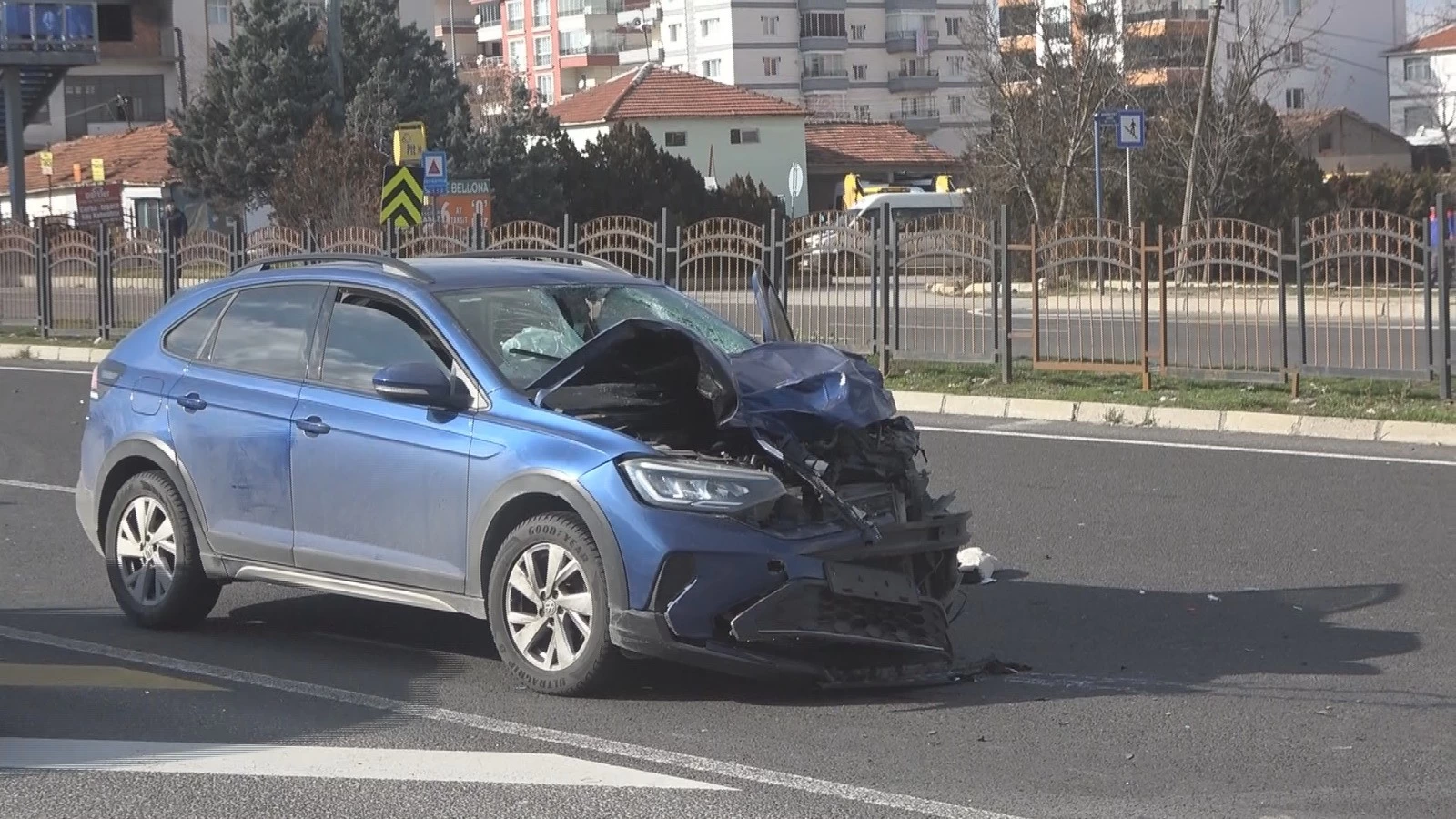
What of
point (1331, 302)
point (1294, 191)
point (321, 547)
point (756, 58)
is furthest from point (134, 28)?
point (321, 547)

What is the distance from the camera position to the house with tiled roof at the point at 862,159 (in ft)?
268

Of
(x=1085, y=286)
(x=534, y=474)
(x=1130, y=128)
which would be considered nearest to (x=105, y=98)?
(x=1130, y=128)

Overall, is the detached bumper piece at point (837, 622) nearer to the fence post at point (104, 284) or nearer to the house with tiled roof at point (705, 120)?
the fence post at point (104, 284)

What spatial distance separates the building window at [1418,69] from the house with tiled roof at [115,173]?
57927 millimetres

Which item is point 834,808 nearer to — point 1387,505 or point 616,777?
point 616,777

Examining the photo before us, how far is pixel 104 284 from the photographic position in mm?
25219

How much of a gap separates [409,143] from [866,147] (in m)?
57.3

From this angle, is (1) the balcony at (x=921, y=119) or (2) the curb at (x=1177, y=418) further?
(1) the balcony at (x=921, y=119)

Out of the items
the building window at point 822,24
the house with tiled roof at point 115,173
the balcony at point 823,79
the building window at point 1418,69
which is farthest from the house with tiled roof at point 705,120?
the building window at point 1418,69

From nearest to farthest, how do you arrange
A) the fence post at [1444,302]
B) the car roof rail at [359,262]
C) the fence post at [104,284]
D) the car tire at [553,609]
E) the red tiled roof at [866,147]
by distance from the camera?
the car tire at [553,609] < the car roof rail at [359,262] < the fence post at [1444,302] < the fence post at [104,284] < the red tiled roof at [866,147]

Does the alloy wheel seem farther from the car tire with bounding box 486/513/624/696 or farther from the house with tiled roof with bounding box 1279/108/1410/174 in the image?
the house with tiled roof with bounding box 1279/108/1410/174

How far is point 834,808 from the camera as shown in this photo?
527 cm

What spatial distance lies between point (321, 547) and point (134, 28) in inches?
3104

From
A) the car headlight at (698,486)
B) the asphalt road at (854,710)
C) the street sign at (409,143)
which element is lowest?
the asphalt road at (854,710)
